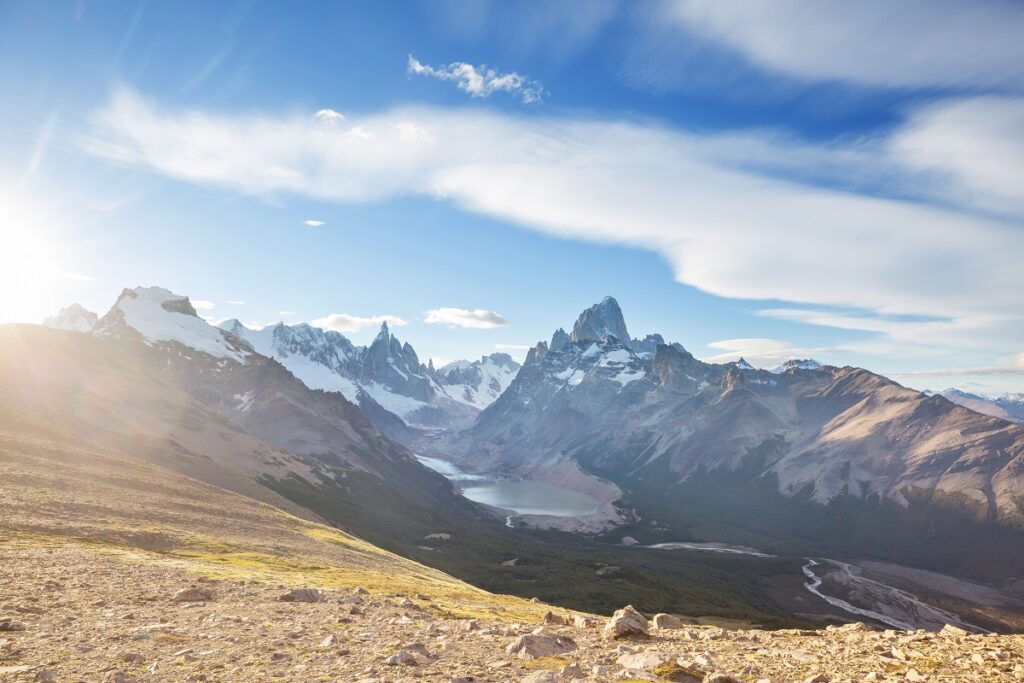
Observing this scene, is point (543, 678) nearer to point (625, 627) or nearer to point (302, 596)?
point (625, 627)

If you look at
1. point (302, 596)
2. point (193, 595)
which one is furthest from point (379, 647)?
point (193, 595)

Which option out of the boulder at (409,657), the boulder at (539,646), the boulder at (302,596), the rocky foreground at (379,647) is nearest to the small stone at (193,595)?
the rocky foreground at (379,647)

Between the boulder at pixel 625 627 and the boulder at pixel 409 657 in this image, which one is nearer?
the boulder at pixel 409 657

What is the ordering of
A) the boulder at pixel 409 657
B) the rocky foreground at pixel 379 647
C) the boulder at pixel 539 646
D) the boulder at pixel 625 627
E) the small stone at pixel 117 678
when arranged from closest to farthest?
the small stone at pixel 117 678
the rocky foreground at pixel 379 647
the boulder at pixel 409 657
the boulder at pixel 539 646
the boulder at pixel 625 627

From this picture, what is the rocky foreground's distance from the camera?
59.6 feet

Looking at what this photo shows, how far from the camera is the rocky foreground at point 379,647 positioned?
1816cm

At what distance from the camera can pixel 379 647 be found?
2266 centimetres

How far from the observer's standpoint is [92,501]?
2936 inches

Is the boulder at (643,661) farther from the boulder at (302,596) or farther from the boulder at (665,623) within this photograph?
the boulder at (302,596)

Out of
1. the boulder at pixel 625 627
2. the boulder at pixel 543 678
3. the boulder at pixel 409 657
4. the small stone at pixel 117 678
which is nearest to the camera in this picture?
the small stone at pixel 117 678

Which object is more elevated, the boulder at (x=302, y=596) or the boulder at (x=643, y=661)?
the boulder at (x=643, y=661)

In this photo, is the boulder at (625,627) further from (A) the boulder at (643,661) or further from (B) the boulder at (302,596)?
(B) the boulder at (302,596)

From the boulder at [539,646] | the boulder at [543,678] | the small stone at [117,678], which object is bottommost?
the boulder at [539,646]

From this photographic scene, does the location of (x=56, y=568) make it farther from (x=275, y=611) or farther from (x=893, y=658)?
(x=893, y=658)
